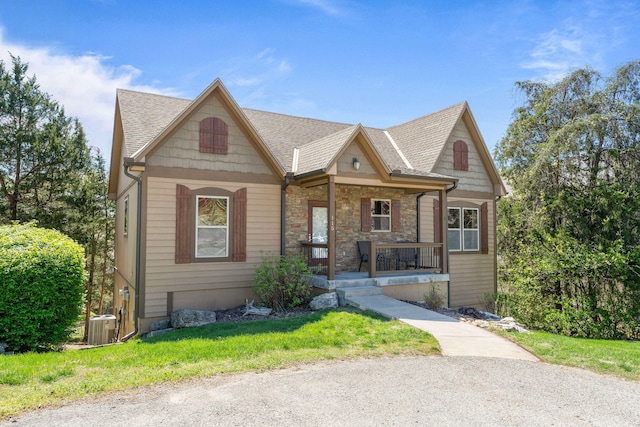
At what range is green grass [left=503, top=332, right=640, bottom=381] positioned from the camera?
5996mm

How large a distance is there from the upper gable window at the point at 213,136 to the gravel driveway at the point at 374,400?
661 centimetres

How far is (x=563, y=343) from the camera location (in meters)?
7.73

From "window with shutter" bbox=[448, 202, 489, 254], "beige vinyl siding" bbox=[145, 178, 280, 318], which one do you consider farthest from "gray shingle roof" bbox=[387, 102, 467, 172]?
"beige vinyl siding" bbox=[145, 178, 280, 318]

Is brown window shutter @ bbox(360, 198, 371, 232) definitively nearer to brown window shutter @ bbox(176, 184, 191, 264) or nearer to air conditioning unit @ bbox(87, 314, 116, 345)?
brown window shutter @ bbox(176, 184, 191, 264)

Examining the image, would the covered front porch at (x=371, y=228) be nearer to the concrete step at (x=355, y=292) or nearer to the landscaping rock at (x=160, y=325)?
the concrete step at (x=355, y=292)

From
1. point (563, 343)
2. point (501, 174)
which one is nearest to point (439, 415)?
point (563, 343)

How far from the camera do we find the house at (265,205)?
1001 cm

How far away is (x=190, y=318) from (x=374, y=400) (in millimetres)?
5916

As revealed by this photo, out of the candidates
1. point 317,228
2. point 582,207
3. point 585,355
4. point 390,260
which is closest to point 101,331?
point 317,228

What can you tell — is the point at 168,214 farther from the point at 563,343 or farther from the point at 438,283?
the point at 563,343

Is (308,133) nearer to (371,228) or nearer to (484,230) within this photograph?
(371,228)

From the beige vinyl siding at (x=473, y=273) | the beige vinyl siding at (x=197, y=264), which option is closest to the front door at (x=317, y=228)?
the beige vinyl siding at (x=197, y=264)

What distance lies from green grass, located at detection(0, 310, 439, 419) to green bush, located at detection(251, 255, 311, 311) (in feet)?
5.10

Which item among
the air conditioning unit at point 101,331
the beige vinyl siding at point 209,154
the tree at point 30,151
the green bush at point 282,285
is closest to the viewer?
the beige vinyl siding at point 209,154
